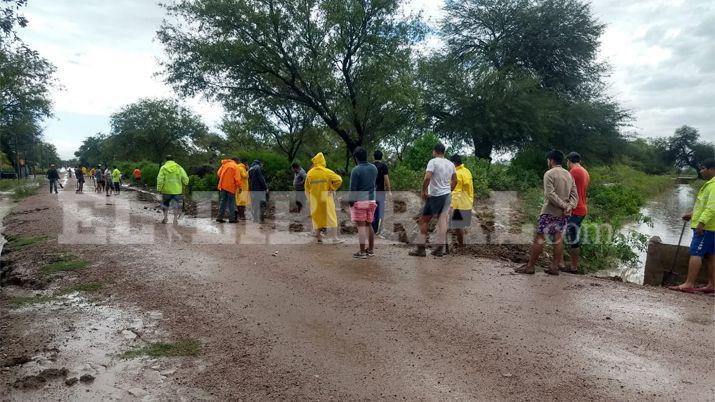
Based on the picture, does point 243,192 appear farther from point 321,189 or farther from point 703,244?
point 703,244

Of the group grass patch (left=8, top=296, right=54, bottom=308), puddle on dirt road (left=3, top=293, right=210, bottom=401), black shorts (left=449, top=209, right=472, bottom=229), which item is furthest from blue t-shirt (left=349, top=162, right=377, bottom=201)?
grass patch (left=8, top=296, right=54, bottom=308)

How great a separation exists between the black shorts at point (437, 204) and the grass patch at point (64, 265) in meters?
5.76

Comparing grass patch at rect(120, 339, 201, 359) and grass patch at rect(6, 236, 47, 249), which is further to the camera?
grass patch at rect(6, 236, 47, 249)

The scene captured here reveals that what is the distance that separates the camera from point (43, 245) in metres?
9.65

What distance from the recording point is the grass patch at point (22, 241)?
10109 mm

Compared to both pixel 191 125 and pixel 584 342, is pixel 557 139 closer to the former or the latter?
pixel 584 342

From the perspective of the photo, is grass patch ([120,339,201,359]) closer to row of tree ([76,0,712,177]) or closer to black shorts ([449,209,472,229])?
black shorts ([449,209,472,229])

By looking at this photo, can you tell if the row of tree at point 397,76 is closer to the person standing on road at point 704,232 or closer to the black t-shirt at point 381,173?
the black t-shirt at point 381,173

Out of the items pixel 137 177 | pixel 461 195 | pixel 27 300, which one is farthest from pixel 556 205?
pixel 137 177

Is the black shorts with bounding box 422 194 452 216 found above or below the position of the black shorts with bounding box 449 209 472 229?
above

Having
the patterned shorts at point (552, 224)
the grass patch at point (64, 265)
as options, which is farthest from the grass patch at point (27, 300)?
the patterned shorts at point (552, 224)

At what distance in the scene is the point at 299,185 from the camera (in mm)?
13461

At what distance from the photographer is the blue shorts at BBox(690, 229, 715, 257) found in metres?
6.14

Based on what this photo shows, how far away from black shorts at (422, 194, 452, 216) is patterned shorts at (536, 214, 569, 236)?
1.52 metres
